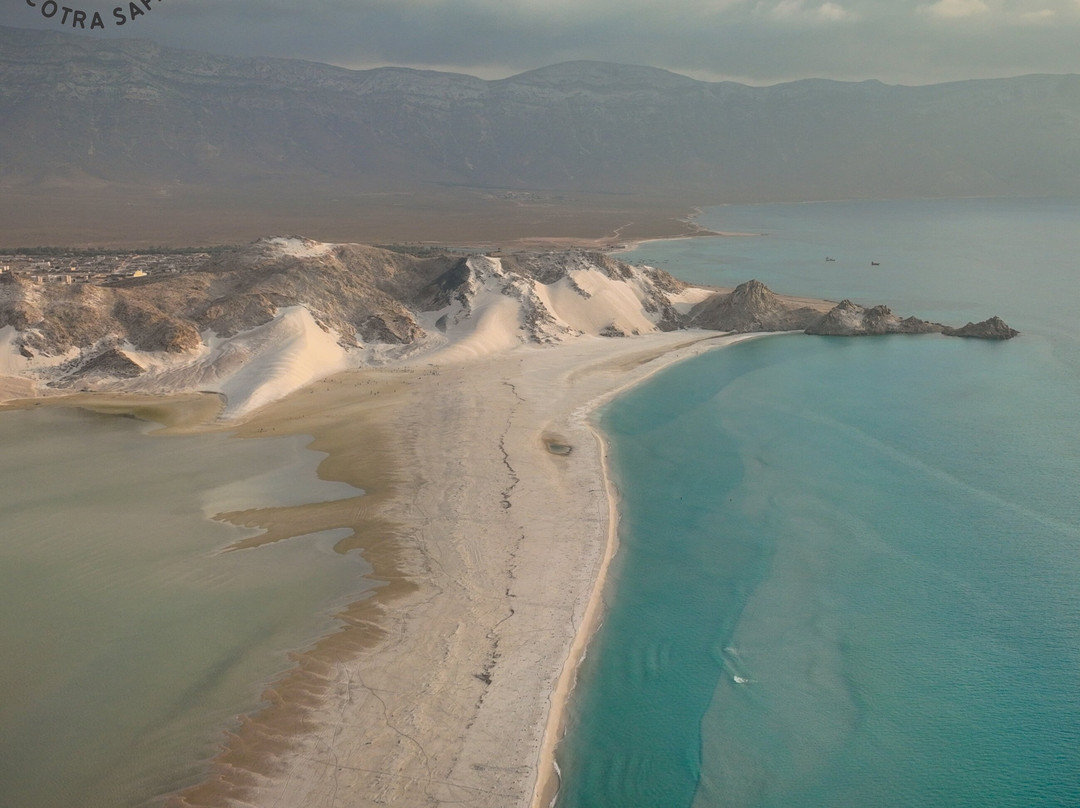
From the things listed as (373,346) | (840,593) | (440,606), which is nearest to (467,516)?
(440,606)

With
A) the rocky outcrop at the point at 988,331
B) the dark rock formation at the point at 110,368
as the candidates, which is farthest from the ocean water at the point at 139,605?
the rocky outcrop at the point at 988,331

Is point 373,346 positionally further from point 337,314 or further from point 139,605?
point 139,605

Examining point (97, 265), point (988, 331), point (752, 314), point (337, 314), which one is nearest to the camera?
point (337, 314)

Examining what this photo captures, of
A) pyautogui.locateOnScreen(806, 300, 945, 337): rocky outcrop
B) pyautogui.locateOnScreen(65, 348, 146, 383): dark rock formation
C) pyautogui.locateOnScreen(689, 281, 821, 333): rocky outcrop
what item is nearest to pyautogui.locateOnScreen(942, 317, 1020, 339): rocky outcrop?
pyautogui.locateOnScreen(806, 300, 945, 337): rocky outcrop

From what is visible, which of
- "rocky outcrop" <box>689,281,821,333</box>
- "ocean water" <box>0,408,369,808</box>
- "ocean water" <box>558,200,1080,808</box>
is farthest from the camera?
"rocky outcrop" <box>689,281,821,333</box>

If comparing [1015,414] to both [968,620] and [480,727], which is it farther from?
[480,727]

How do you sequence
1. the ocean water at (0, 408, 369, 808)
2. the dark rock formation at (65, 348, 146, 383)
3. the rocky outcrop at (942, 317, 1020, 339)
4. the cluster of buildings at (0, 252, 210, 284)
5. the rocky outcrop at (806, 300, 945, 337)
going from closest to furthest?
the ocean water at (0, 408, 369, 808) → the dark rock formation at (65, 348, 146, 383) → the rocky outcrop at (942, 317, 1020, 339) → the rocky outcrop at (806, 300, 945, 337) → the cluster of buildings at (0, 252, 210, 284)

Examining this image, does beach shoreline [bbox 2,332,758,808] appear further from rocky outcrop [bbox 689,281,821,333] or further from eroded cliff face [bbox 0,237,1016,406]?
rocky outcrop [bbox 689,281,821,333]
